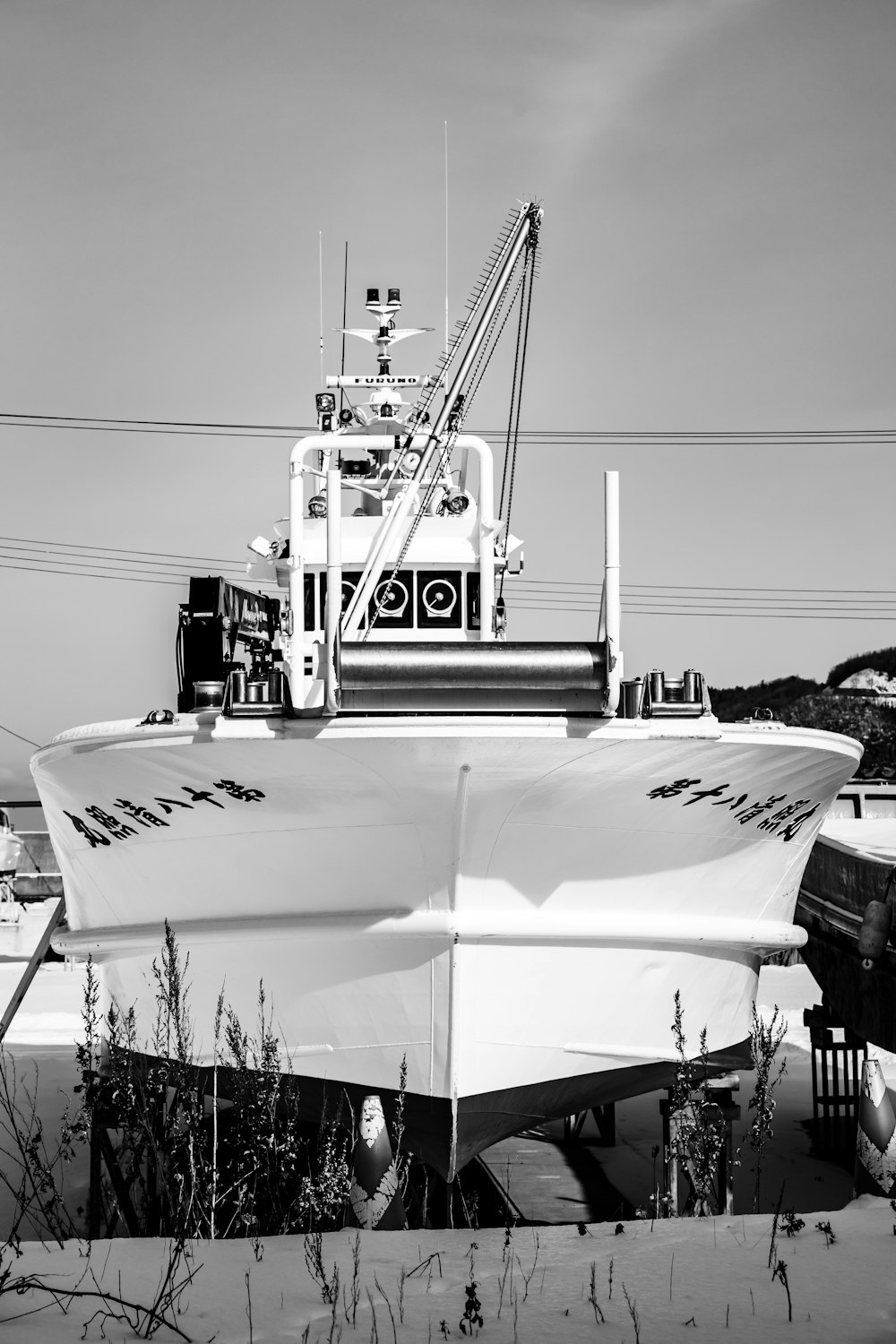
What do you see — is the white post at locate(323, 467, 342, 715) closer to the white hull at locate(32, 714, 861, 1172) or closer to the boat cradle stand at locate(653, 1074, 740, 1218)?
the white hull at locate(32, 714, 861, 1172)

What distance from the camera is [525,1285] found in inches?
212

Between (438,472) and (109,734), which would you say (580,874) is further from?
(438,472)

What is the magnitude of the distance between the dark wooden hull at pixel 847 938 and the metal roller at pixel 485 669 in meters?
4.36

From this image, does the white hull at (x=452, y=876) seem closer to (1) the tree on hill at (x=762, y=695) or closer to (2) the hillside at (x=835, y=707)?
(2) the hillside at (x=835, y=707)

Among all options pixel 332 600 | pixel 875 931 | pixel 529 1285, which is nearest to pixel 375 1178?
pixel 529 1285

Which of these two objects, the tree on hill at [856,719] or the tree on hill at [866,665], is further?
the tree on hill at [866,665]

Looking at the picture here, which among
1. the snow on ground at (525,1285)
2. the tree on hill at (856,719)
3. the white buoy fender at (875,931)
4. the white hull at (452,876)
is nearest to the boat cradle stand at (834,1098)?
the white buoy fender at (875,931)

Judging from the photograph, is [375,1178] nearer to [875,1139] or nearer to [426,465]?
[875,1139]

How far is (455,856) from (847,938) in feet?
17.1

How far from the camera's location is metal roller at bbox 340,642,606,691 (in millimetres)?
7023

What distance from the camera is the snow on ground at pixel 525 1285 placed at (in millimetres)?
4789

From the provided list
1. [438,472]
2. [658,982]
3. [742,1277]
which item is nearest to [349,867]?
[658,982]

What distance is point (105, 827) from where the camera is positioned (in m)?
8.32

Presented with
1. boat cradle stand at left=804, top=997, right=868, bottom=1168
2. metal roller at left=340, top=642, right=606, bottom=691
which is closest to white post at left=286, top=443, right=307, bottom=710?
metal roller at left=340, top=642, right=606, bottom=691
